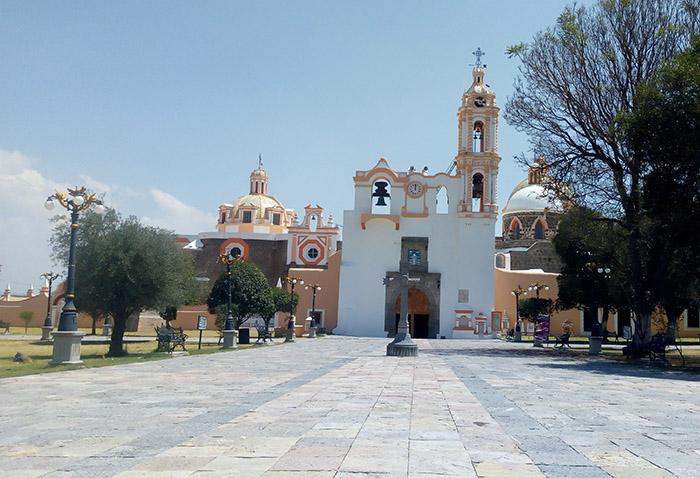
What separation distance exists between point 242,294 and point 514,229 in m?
29.2

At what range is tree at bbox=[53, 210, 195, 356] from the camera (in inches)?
829

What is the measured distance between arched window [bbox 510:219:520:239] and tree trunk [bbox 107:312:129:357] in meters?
40.5

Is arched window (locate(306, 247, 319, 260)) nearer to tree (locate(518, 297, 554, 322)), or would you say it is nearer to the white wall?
the white wall

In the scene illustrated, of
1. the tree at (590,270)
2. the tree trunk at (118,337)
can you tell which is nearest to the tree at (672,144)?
the tree at (590,270)

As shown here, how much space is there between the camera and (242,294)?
34875 mm

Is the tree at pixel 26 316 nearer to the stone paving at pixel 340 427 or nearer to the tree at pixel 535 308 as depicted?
the tree at pixel 535 308

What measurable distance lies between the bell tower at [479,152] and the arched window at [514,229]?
528 inches

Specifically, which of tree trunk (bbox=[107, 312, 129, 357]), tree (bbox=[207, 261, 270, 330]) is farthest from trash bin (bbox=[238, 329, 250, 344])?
tree (bbox=[207, 261, 270, 330])

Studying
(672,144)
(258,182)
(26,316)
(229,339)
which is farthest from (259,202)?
(672,144)

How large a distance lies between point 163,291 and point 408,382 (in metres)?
A: 12.1

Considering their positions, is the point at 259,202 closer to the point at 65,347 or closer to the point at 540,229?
the point at 540,229

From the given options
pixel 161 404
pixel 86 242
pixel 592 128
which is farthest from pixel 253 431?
pixel 592 128

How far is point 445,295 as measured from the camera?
4291 centimetres

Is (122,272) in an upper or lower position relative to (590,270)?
lower
